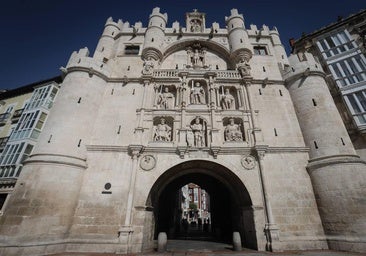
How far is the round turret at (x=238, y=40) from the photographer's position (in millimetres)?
16734

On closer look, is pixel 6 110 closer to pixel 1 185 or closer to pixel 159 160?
pixel 1 185

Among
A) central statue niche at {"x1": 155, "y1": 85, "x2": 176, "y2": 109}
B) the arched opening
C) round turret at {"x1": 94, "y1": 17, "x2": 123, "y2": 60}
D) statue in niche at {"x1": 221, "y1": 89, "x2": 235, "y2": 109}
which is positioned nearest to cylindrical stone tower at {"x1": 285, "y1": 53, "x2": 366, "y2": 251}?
the arched opening

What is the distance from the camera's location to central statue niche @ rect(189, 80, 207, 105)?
1473 centimetres

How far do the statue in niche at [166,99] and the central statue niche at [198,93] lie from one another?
1592mm

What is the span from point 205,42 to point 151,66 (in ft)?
22.4

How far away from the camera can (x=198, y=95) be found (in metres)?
14.9

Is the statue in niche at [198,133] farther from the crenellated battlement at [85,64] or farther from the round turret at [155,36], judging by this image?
the crenellated battlement at [85,64]

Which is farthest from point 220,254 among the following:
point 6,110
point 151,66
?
point 6,110

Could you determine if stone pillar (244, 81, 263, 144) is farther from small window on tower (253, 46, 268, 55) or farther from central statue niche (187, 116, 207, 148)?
small window on tower (253, 46, 268, 55)

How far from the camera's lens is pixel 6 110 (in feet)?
73.8

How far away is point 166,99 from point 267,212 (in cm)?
1034

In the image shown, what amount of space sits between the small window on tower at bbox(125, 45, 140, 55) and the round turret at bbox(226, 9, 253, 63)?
9264 millimetres

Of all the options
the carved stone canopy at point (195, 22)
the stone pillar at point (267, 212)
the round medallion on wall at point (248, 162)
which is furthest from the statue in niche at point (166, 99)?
the carved stone canopy at point (195, 22)

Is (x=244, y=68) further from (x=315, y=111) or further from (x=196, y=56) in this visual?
(x=315, y=111)
